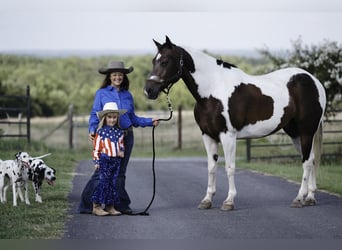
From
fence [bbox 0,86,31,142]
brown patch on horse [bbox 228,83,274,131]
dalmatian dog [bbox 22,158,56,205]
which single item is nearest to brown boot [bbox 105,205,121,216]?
dalmatian dog [bbox 22,158,56,205]

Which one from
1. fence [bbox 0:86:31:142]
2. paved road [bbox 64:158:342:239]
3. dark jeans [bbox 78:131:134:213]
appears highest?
fence [bbox 0:86:31:142]

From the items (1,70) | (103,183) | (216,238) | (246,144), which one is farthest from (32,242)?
(246,144)

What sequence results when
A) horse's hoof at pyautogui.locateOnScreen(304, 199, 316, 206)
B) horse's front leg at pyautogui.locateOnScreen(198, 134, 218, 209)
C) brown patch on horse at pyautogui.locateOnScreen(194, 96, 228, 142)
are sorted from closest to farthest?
brown patch on horse at pyautogui.locateOnScreen(194, 96, 228, 142)
horse's front leg at pyautogui.locateOnScreen(198, 134, 218, 209)
horse's hoof at pyautogui.locateOnScreen(304, 199, 316, 206)

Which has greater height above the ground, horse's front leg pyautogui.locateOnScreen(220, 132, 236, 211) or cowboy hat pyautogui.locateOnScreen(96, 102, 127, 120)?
cowboy hat pyautogui.locateOnScreen(96, 102, 127, 120)

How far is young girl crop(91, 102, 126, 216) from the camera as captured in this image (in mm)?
5516

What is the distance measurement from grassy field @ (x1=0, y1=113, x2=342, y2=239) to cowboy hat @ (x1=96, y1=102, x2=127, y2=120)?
83 centimetres

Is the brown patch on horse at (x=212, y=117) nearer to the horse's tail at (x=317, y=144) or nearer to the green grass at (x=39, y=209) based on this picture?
the horse's tail at (x=317, y=144)

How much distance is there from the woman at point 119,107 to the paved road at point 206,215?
7.4 inches

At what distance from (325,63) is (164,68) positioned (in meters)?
4.56

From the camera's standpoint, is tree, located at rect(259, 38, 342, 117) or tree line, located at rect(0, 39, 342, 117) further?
tree, located at rect(259, 38, 342, 117)

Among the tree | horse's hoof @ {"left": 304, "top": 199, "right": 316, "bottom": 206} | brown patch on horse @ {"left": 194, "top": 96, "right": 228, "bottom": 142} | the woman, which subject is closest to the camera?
the woman

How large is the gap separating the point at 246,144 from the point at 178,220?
15.0ft

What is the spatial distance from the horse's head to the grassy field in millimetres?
1224

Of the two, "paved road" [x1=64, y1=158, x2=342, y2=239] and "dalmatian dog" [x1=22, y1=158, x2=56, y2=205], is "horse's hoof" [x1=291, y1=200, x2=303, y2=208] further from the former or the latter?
"dalmatian dog" [x1=22, y1=158, x2=56, y2=205]
